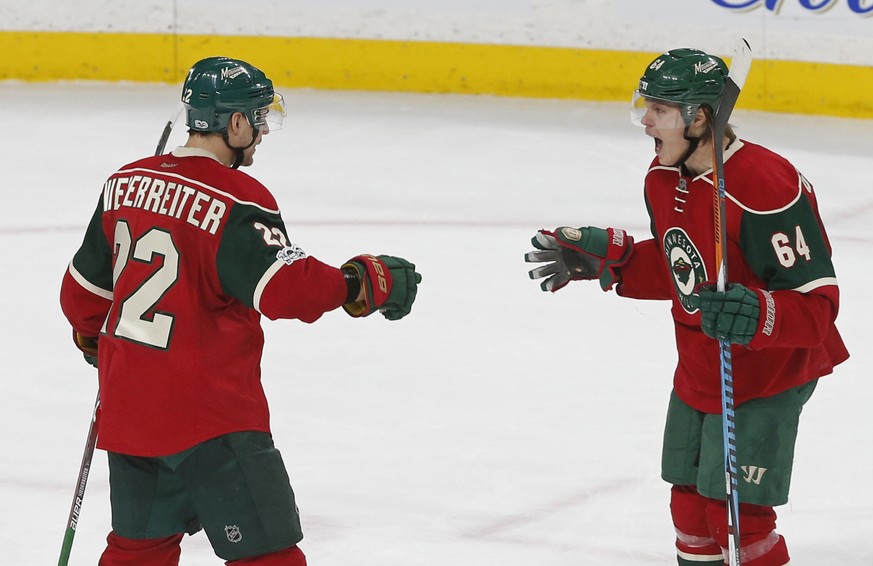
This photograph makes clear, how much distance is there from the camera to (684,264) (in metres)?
2.75

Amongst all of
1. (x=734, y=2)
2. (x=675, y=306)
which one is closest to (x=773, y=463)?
(x=675, y=306)

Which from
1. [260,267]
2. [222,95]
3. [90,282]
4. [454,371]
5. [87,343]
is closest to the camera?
[260,267]

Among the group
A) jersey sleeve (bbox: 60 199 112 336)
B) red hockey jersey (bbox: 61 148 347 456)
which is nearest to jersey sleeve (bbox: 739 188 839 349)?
red hockey jersey (bbox: 61 148 347 456)

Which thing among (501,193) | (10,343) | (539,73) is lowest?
(10,343)

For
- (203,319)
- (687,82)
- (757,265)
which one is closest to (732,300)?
(757,265)

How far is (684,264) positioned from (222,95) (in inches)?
34.9

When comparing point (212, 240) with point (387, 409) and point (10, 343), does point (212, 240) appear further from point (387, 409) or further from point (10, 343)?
point (10, 343)

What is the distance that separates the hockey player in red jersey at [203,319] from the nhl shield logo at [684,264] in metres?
0.53

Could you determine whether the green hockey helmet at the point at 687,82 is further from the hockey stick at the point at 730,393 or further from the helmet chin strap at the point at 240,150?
the helmet chin strap at the point at 240,150

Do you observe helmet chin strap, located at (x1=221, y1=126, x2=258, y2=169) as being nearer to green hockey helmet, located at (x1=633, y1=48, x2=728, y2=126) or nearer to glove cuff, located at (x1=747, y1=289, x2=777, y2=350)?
green hockey helmet, located at (x1=633, y1=48, x2=728, y2=126)

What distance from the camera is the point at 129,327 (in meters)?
2.56

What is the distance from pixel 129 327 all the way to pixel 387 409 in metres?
1.87

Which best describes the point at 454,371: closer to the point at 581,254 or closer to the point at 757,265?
the point at 581,254

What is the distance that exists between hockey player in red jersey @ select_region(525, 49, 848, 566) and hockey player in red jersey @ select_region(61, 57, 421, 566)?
56cm
